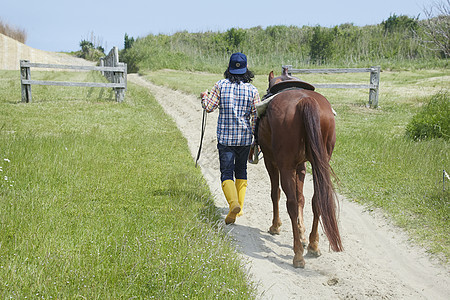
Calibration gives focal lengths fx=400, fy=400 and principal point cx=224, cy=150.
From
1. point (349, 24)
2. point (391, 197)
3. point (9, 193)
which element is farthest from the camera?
point (349, 24)

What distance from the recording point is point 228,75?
5426 mm

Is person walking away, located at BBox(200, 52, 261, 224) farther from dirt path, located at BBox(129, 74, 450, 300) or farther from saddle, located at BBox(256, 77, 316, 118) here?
dirt path, located at BBox(129, 74, 450, 300)

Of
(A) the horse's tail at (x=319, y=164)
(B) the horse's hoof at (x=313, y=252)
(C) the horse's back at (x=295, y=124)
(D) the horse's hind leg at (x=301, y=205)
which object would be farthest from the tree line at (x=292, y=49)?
(A) the horse's tail at (x=319, y=164)

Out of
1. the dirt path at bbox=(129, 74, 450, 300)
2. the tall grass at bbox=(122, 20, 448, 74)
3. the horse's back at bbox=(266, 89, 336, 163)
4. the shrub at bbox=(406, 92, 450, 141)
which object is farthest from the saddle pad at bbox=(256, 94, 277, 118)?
the tall grass at bbox=(122, 20, 448, 74)

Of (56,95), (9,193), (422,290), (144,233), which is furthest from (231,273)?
(56,95)

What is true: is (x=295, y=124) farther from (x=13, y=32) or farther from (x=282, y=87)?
(x=13, y=32)

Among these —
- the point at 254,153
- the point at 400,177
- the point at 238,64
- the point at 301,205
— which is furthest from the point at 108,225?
the point at 400,177

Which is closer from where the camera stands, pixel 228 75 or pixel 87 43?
pixel 228 75

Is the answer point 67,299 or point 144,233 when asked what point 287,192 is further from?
point 67,299

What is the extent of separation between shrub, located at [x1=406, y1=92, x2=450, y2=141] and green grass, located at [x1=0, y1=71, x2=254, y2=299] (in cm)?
576

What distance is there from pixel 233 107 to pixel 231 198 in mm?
1213

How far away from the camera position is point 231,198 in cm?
534

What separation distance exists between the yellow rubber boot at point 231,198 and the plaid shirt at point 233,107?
55 cm

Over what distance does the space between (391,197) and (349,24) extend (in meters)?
65.5
